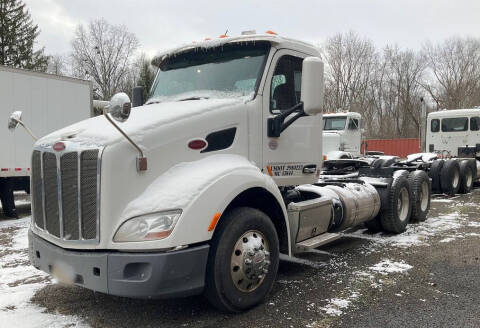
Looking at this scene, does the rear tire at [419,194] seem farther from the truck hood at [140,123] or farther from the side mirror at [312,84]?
the truck hood at [140,123]

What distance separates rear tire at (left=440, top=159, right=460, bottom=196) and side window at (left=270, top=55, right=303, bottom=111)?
8734 millimetres

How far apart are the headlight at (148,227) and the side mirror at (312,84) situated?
5.83 feet

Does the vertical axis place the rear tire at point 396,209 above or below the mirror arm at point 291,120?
below

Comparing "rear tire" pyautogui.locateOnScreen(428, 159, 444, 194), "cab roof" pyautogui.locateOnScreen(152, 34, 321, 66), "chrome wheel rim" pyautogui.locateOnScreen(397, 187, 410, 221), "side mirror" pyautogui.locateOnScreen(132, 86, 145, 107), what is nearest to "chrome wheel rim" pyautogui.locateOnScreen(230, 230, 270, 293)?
"cab roof" pyautogui.locateOnScreen(152, 34, 321, 66)

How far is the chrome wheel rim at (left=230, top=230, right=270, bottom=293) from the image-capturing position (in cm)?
383

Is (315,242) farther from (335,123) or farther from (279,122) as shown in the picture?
(335,123)

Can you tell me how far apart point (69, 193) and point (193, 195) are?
1073 mm

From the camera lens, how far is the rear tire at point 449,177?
39.4ft

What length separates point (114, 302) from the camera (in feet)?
14.2

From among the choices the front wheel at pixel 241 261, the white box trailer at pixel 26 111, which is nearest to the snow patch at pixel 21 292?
the front wheel at pixel 241 261

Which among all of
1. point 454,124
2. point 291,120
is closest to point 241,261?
point 291,120

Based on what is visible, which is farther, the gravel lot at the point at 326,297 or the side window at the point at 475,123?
the side window at the point at 475,123

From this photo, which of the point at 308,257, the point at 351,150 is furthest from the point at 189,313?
the point at 351,150

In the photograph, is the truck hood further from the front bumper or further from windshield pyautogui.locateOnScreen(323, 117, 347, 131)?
windshield pyautogui.locateOnScreen(323, 117, 347, 131)
